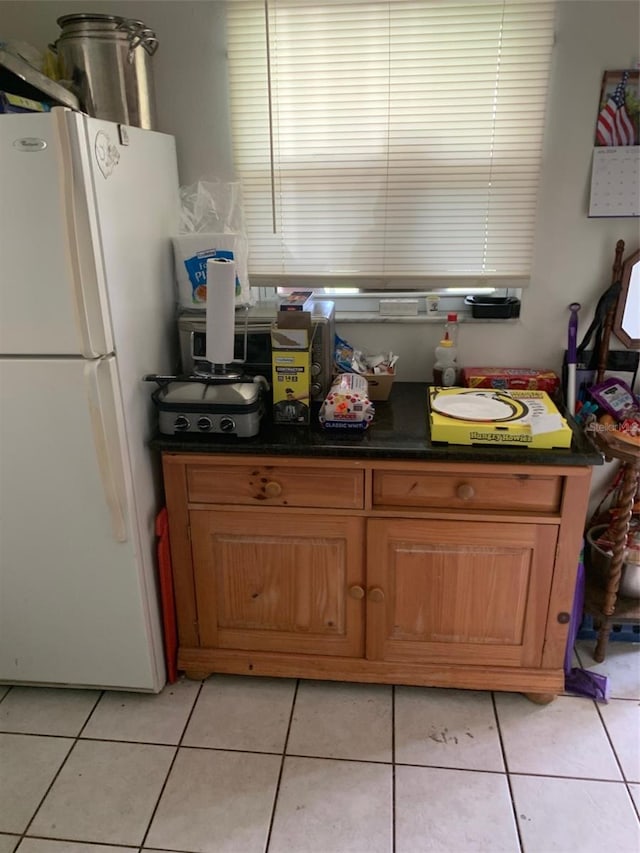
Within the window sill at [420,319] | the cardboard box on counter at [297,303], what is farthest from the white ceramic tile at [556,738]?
the cardboard box on counter at [297,303]

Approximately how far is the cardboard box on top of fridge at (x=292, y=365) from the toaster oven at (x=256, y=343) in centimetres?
7

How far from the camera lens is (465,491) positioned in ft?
5.50

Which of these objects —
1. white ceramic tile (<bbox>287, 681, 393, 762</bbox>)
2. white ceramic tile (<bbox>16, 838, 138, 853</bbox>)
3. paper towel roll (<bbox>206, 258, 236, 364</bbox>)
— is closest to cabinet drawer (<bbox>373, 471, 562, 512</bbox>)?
paper towel roll (<bbox>206, 258, 236, 364</bbox>)

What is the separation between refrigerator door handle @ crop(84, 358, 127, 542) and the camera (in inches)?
61.6

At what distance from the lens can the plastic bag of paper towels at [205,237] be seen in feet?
5.96

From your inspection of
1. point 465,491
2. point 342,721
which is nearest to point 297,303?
point 465,491

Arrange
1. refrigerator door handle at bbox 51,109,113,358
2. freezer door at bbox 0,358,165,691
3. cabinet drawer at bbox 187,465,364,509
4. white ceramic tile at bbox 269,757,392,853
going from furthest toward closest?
cabinet drawer at bbox 187,465,364,509 < freezer door at bbox 0,358,165,691 < white ceramic tile at bbox 269,757,392,853 < refrigerator door handle at bbox 51,109,113,358

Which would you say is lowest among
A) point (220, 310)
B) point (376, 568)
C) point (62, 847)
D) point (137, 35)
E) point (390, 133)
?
point (62, 847)

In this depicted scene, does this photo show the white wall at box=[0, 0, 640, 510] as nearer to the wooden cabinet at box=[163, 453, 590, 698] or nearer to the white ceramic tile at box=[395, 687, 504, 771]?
the wooden cabinet at box=[163, 453, 590, 698]

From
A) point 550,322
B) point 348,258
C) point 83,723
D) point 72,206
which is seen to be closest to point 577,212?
point 550,322

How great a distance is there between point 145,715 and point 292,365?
1.10 metres

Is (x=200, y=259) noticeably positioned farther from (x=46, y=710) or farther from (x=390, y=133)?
(x=46, y=710)

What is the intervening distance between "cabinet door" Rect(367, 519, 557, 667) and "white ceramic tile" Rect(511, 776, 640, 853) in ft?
1.06

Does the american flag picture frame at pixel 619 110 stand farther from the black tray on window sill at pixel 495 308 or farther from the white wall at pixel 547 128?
the black tray on window sill at pixel 495 308
